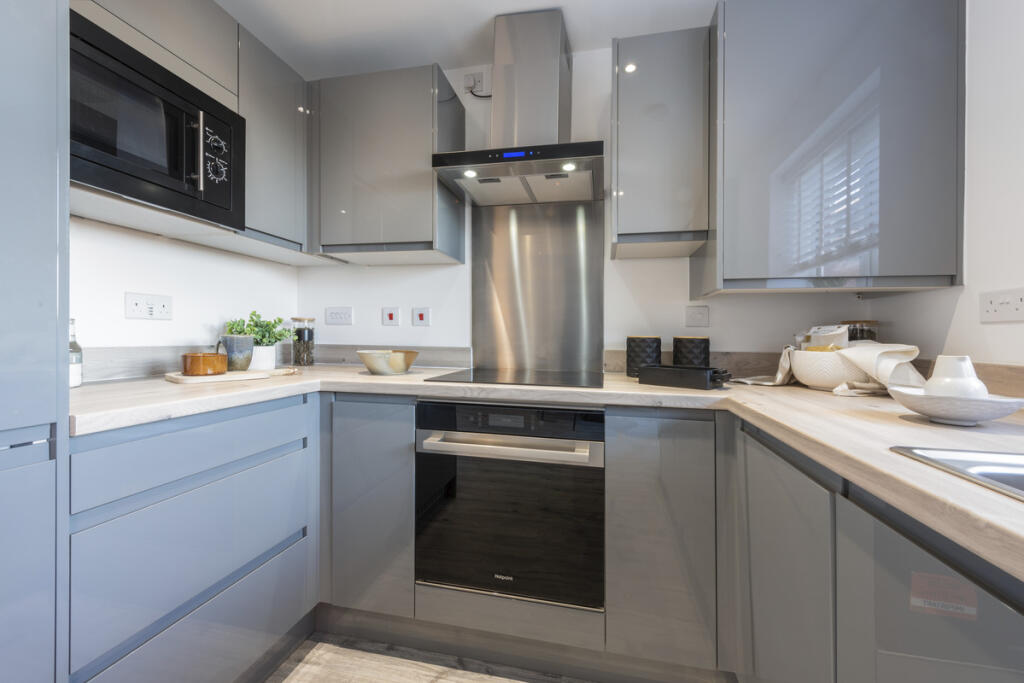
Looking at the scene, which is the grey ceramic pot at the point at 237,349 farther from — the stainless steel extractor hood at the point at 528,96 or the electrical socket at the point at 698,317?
the electrical socket at the point at 698,317

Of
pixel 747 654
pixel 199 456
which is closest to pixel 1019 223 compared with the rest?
pixel 747 654

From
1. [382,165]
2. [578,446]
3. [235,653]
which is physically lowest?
[235,653]

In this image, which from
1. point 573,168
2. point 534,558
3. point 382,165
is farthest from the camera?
point 382,165

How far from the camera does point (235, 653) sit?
1243mm

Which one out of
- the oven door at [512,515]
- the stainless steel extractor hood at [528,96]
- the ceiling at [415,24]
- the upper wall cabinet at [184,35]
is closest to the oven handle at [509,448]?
the oven door at [512,515]

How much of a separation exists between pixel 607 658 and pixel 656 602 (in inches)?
11.6

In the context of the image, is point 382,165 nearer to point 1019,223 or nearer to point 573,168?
point 573,168

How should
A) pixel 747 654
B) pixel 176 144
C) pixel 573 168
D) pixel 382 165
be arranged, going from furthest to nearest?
pixel 382 165 < pixel 573 168 < pixel 176 144 < pixel 747 654

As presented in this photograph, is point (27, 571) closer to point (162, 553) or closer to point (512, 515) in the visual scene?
point (162, 553)

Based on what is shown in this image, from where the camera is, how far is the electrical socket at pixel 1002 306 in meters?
1.08

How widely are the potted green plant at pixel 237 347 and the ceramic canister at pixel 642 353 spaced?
5.16 ft

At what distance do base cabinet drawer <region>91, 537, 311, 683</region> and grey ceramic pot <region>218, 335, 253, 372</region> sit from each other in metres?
0.74

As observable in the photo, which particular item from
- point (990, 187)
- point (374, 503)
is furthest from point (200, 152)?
point (990, 187)

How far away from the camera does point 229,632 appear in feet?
4.02
